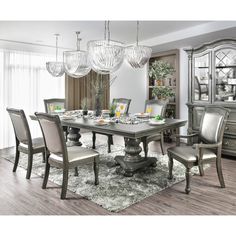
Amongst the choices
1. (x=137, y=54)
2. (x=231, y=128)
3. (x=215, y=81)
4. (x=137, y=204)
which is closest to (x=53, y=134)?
(x=137, y=204)

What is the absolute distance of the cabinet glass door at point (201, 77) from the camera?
460 cm

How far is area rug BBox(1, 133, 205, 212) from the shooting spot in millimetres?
2660

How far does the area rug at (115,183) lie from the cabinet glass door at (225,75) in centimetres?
156

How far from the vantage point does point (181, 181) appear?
3.20m

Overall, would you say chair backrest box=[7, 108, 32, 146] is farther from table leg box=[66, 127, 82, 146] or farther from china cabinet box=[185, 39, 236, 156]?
china cabinet box=[185, 39, 236, 156]

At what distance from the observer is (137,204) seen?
2.57 m

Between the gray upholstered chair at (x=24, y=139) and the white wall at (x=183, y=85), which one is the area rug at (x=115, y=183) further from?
the white wall at (x=183, y=85)

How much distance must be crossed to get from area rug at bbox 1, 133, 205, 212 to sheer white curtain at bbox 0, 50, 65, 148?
180 cm

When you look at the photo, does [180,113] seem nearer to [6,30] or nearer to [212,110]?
[212,110]

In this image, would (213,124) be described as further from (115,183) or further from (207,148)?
(115,183)

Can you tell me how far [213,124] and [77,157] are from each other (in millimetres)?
1695

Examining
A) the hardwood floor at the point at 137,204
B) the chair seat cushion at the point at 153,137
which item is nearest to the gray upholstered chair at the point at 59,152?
the hardwood floor at the point at 137,204
